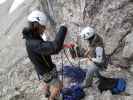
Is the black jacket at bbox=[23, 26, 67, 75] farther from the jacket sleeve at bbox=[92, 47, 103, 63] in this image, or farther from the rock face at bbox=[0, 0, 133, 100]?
the rock face at bbox=[0, 0, 133, 100]

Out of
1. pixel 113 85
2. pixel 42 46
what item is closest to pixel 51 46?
pixel 42 46

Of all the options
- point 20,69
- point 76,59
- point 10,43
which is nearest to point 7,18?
point 10,43

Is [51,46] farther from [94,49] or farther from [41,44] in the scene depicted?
[94,49]

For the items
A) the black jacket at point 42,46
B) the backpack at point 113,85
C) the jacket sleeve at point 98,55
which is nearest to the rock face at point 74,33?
the backpack at point 113,85

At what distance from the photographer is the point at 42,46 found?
8180 mm

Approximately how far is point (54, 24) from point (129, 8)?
348cm

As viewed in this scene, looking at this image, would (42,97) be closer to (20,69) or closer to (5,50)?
(20,69)

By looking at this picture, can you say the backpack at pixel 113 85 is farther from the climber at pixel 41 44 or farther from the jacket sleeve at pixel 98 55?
the climber at pixel 41 44

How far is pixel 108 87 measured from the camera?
1021cm

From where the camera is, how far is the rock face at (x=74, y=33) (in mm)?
12469

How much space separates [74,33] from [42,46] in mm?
6103

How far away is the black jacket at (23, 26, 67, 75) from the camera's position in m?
8.13

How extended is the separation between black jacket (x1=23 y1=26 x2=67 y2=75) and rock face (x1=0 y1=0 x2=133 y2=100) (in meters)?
2.40

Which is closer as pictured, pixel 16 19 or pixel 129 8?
pixel 129 8
